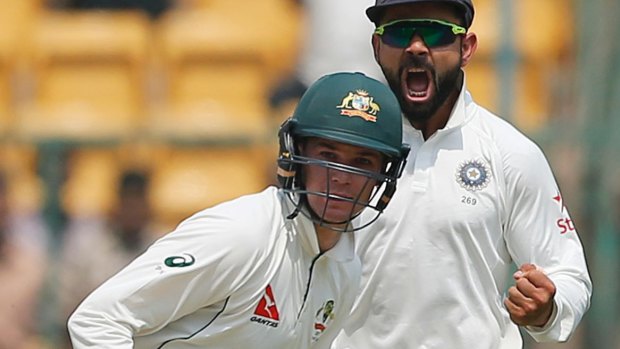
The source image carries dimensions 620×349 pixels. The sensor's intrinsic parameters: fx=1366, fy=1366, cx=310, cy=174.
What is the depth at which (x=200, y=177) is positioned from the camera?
712 centimetres

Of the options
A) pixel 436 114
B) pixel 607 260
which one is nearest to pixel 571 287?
pixel 436 114

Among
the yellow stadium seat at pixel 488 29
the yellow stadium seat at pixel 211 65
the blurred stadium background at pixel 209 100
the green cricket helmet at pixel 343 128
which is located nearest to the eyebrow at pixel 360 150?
the green cricket helmet at pixel 343 128

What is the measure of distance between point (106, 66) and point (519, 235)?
167 inches

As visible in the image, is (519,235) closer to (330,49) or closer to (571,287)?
(571,287)

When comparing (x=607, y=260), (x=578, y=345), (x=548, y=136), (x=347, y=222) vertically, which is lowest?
(x=578, y=345)

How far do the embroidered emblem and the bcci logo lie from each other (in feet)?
1.86

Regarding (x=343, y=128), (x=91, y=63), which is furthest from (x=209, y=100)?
(x=343, y=128)

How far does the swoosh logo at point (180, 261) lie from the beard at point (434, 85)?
1.06m

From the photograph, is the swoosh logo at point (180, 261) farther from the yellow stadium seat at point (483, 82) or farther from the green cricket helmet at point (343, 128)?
the yellow stadium seat at point (483, 82)

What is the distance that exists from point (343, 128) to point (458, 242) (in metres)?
0.68

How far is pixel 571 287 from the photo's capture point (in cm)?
387

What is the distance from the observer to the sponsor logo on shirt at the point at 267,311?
329 centimetres

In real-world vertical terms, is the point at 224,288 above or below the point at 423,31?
below

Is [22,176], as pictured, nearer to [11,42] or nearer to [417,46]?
[11,42]
